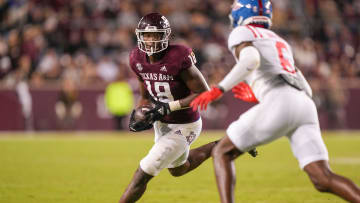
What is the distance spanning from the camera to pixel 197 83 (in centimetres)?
517

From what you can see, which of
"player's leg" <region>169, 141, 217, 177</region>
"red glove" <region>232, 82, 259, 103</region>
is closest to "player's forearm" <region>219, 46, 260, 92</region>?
"red glove" <region>232, 82, 259, 103</region>

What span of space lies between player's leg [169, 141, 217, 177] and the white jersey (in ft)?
4.48

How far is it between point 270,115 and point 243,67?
1.23ft

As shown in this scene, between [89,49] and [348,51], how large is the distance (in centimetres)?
724

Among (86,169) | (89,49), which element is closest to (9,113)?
(89,49)

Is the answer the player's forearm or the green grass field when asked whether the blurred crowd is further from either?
the player's forearm

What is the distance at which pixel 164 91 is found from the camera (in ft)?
17.3

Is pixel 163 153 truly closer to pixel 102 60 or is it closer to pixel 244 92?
pixel 244 92

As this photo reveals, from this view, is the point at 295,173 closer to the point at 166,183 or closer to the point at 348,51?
the point at 166,183

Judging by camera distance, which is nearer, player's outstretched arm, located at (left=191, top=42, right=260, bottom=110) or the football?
player's outstretched arm, located at (left=191, top=42, right=260, bottom=110)

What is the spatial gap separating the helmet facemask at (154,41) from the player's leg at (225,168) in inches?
47.4

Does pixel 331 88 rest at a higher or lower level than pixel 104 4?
lower

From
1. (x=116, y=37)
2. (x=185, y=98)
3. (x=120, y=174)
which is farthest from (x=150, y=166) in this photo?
(x=116, y=37)

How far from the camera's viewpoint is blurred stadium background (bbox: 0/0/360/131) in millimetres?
16047
